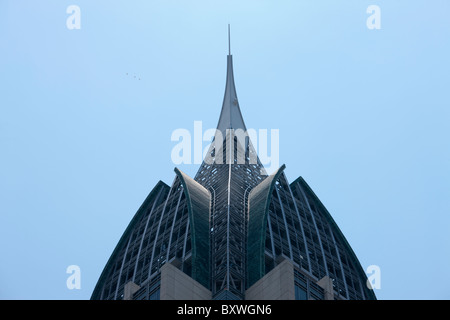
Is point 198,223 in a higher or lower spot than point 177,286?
higher

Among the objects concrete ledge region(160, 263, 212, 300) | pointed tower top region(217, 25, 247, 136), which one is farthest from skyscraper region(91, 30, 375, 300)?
pointed tower top region(217, 25, 247, 136)

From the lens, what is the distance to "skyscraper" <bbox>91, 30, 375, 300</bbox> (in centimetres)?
10925

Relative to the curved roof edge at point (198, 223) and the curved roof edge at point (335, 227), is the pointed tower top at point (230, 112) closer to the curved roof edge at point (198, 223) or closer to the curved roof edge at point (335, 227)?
the curved roof edge at point (335, 227)

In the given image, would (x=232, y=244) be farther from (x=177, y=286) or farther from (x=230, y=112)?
(x=230, y=112)

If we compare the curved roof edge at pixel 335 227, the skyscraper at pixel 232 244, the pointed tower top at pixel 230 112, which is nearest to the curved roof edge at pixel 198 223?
the skyscraper at pixel 232 244

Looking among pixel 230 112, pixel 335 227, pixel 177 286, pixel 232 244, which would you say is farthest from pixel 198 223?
pixel 230 112

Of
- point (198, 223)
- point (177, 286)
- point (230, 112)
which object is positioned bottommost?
point (177, 286)

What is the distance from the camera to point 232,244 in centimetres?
12006

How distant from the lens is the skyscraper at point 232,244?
358 feet

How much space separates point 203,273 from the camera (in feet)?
377

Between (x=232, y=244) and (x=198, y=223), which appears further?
(x=198, y=223)

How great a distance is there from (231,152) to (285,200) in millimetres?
15576
